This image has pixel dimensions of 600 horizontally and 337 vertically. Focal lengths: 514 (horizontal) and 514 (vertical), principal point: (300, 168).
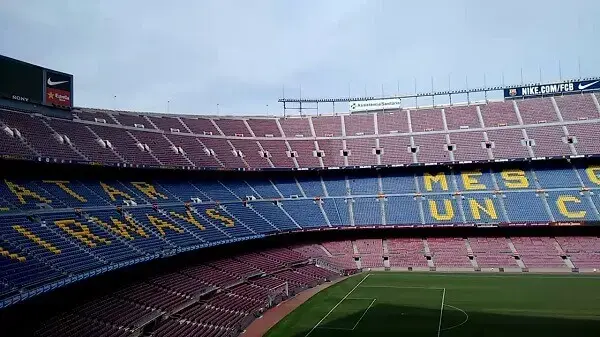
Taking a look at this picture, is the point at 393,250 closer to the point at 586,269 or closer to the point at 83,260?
the point at 586,269

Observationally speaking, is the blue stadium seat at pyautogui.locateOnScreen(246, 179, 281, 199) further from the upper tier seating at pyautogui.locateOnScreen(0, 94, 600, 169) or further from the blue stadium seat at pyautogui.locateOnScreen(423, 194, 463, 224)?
the blue stadium seat at pyautogui.locateOnScreen(423, 194, 463, 224)

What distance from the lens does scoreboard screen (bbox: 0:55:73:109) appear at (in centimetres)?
3620

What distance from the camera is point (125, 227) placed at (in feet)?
121

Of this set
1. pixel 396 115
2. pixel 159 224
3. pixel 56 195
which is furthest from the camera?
pixel 396 115

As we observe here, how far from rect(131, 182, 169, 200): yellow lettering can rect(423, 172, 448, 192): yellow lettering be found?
30.8 metres

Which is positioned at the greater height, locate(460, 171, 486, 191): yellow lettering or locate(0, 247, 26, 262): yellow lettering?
locate(460, 171, 486, 191): yellow lettering

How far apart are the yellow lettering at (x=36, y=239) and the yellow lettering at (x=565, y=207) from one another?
156ft

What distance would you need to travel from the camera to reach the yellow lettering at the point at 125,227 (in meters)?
35.7

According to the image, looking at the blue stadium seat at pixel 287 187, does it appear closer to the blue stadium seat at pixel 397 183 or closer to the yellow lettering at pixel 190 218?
the blue stadium seat at pixel 397 183

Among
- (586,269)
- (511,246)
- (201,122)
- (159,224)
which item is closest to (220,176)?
(201,122)

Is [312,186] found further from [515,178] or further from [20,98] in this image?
[20,98]

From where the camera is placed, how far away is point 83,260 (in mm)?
29547

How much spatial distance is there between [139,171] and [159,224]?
8.73 meters

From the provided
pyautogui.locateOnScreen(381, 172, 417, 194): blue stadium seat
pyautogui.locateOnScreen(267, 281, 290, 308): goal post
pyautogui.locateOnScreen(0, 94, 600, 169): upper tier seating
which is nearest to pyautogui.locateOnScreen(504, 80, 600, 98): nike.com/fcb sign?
pyautogui.locateOnScreen(0, 94, 600, 169): upper tier seating
